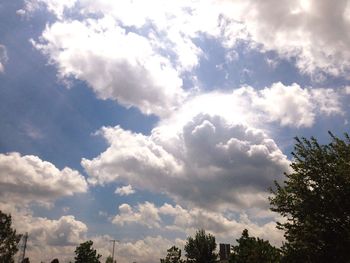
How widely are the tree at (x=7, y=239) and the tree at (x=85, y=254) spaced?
1224 centimetres

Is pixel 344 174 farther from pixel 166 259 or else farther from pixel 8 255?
pixel 8 255

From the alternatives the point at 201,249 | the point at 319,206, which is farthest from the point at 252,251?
the point at 319,206

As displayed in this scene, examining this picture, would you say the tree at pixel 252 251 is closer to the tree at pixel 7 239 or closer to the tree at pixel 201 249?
Answer: the tree at pixel 201 249

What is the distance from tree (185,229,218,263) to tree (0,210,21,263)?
22332 mm

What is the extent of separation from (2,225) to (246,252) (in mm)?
31004

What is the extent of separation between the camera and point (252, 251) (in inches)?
1437

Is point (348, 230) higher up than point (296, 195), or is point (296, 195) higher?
point (296, 195)

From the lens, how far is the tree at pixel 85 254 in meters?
58.8

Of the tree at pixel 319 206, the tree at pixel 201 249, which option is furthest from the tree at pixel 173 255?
the tree at pixel 319 206

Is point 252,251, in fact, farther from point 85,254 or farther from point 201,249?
point 85,254

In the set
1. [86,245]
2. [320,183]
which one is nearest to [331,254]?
[320,183]

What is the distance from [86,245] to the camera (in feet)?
198

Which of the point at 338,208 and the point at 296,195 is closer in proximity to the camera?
the point at 338,208

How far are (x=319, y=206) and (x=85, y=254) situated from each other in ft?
161
